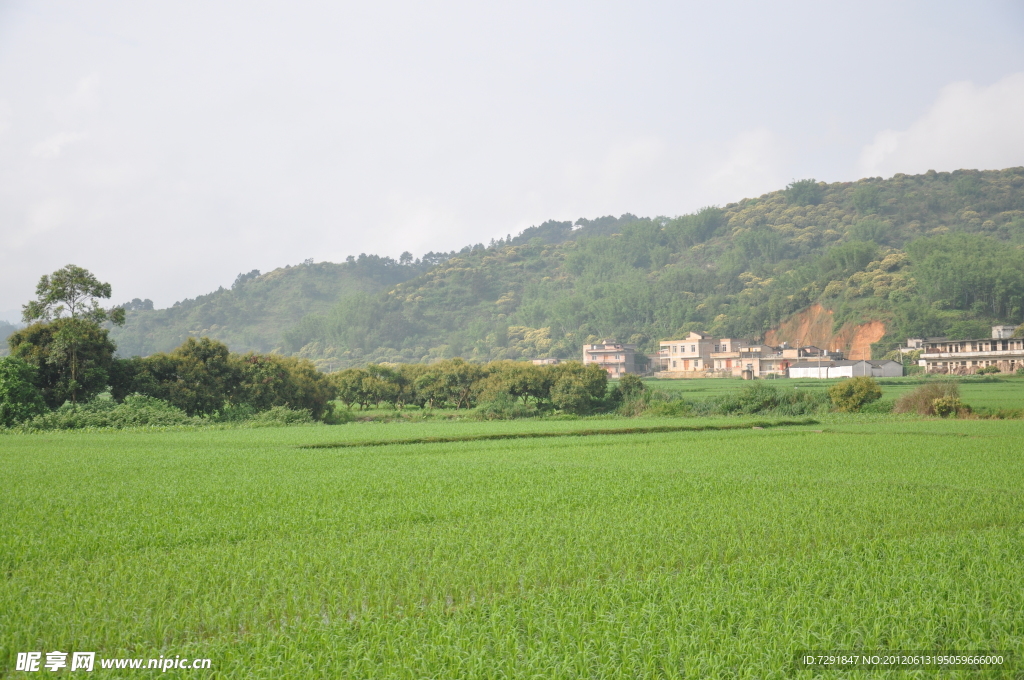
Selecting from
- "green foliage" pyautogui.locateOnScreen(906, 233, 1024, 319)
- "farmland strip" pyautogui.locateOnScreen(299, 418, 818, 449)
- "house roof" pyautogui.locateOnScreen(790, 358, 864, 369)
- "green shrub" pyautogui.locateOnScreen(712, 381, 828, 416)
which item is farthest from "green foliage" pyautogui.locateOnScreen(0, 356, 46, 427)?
"green foliage" pyautogui.locateOnScreen(906, 233, 1024, 319)

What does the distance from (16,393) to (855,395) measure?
33.8 m

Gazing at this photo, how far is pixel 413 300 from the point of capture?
419 ft

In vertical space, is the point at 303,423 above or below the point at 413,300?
below

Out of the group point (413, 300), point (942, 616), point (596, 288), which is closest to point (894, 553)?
point (942, 616)

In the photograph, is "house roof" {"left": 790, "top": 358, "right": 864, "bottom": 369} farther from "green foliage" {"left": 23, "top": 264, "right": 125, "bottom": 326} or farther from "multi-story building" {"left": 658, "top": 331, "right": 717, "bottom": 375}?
"green foliage" {"left": 23, "top": 264, "right": 125, "bottom": 326}

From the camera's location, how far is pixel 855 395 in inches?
1330

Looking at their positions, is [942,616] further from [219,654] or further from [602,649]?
[219,654]

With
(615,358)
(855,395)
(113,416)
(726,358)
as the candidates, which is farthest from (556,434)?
(615,358)

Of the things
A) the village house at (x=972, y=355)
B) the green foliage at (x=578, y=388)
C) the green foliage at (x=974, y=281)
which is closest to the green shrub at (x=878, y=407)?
the green foliage at (x=578, y=388)

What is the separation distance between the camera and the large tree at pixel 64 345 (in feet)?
91.2

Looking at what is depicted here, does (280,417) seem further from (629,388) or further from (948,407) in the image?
(948,407)

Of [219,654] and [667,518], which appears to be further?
[667,518]

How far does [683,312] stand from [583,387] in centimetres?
6417

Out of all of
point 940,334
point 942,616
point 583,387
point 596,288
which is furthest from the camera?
point 596,288
